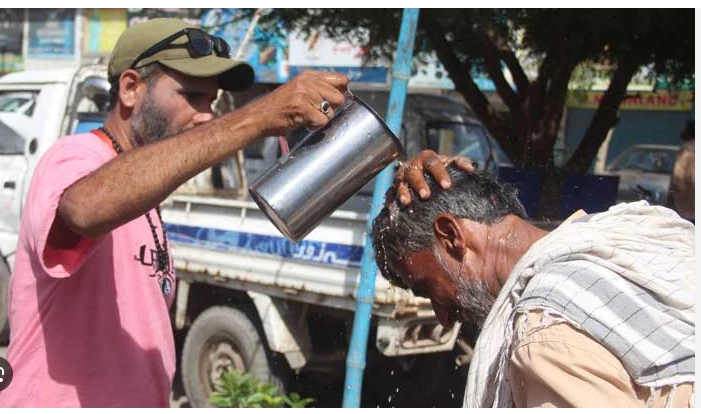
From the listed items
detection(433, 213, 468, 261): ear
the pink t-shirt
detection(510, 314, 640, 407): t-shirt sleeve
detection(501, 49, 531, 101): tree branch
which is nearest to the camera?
detection(510, 314, 640, 407): t-shirt sleeve

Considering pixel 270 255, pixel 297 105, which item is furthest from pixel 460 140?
pixel 297 105

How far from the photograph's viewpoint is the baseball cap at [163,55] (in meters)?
2.29

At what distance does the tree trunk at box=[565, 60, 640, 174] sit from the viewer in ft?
19.9

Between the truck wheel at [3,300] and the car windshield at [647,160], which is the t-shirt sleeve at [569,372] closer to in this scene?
the truck wheel at [3,300]

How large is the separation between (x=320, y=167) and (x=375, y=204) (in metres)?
2.02

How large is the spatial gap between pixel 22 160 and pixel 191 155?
5970 millimetres

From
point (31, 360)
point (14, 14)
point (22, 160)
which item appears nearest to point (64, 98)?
point (22, 160)

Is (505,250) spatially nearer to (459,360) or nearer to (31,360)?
(31,360)

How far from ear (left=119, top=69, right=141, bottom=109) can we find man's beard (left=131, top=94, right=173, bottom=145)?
3 centimetres

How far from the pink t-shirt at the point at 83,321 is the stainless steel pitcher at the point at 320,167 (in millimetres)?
414

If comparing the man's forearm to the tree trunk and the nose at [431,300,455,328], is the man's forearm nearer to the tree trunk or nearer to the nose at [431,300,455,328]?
Answer: the nose at [431,300,455,328]

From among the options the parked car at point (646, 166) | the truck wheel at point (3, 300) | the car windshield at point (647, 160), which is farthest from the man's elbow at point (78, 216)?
the car windshield at point (647, 160)

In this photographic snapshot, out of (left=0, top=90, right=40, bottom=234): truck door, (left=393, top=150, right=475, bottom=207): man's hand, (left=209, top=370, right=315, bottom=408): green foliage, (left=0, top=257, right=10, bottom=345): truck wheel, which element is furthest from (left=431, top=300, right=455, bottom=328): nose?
(left=0, top=257, right=10, bottom=345): truck wheel
